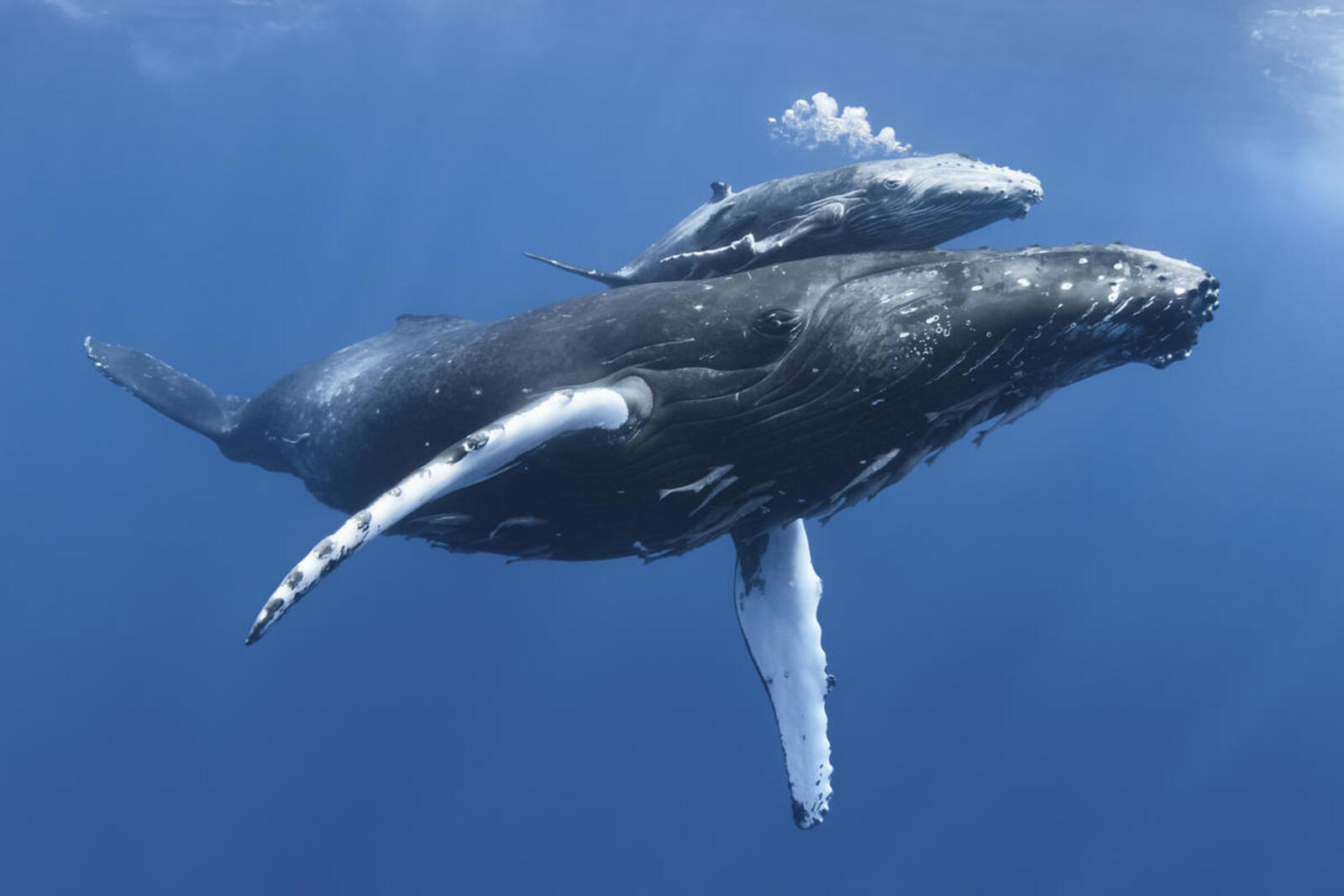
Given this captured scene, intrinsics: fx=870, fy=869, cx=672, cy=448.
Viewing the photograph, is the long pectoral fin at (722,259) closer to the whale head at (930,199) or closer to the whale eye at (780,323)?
the whale head at (930,199)

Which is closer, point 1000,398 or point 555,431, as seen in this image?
point 555,431

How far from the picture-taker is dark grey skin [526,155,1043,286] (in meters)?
5.33

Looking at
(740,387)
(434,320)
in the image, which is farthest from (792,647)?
(434,320)

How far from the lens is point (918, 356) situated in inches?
172

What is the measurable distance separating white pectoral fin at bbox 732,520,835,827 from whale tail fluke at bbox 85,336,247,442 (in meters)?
7.97

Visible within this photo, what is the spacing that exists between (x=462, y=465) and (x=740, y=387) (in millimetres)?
1564

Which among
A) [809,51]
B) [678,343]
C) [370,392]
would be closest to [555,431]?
[678,343]

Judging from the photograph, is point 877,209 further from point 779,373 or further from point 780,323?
point 779,373

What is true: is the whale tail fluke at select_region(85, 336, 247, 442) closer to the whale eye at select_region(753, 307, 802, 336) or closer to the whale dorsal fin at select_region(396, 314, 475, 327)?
the whale dorsal fin at select_region(396, 314, 475, 327)

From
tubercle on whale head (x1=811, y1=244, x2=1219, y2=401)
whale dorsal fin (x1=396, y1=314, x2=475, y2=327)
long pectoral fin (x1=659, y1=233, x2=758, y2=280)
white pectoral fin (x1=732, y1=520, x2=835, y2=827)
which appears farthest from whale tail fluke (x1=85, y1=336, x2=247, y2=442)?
tubercle on whale head (x1=811, y1=244, x2=1219, y2=401)

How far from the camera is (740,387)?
4.70 meters

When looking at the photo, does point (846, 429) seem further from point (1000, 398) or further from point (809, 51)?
point (809, 51)

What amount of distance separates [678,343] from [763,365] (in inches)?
20.4

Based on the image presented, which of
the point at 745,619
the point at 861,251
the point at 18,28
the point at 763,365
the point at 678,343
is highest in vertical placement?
the point at 18,28
